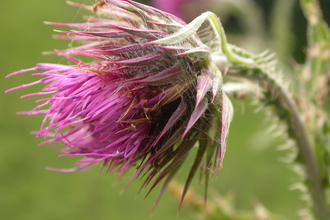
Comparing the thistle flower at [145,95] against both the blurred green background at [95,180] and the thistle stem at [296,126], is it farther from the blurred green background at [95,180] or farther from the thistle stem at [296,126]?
the blurred green background at [95,180]

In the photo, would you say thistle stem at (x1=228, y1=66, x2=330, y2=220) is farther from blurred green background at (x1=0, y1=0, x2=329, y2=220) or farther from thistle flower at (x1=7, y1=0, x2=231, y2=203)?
blurred green background at (x1=0, y1=0, x2=329, y2=220)

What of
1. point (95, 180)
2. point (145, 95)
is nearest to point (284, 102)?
point (145, 95)

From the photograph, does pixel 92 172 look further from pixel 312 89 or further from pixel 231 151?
pixel 312 89

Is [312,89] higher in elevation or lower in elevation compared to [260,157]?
higher

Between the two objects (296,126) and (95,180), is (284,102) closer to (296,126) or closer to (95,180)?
(296,126)

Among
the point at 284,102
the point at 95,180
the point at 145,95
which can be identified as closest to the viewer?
the point at 145,95

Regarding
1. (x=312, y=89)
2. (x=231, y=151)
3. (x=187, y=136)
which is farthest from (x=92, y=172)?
(x=187, y=136)

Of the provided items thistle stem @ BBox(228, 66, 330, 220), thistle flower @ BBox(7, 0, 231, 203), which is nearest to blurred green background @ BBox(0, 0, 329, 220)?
thistle stem @ BBox(228, 66, 330, 220)

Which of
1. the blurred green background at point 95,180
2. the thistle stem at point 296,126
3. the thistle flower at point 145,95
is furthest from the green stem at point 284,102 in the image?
the blurred green background at point 95,180
